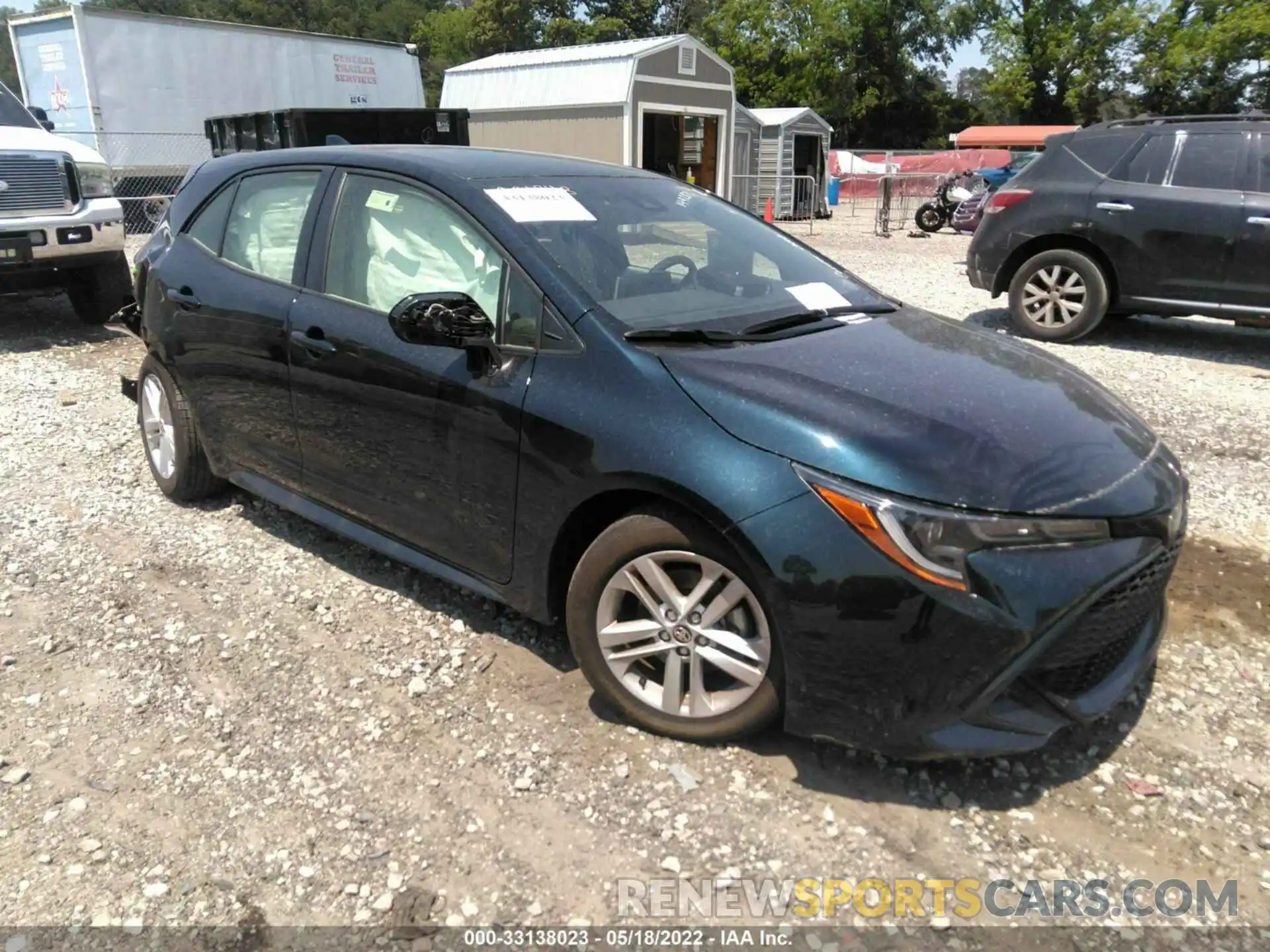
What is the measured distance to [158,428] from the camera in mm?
4641

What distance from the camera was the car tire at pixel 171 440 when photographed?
4352mm

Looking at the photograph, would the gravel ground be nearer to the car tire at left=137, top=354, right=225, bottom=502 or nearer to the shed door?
the car tire at left=137, top=354, right=225, bottom=502

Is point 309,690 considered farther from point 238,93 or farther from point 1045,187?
point 238,93

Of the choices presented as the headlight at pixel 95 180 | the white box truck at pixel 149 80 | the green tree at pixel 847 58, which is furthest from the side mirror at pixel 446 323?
the green tree at pixel 847 58

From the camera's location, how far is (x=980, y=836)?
8.11 ft

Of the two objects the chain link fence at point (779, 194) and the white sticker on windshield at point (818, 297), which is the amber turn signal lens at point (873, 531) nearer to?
the white sticker on windshield at point (818, 297)

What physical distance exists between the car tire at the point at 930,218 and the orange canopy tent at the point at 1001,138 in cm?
2109

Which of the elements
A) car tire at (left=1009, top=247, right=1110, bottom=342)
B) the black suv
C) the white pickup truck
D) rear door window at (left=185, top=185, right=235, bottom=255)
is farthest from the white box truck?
rear door window at (left=185, top=185, right=235, bottom=255)

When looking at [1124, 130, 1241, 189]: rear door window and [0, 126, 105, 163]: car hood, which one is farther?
[0, 126, 105, 163]: car hood

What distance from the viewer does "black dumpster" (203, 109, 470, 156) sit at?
1288 cm

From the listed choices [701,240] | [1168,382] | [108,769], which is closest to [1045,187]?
[1168,382]

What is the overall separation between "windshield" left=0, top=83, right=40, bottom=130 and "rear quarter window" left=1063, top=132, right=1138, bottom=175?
939 cm

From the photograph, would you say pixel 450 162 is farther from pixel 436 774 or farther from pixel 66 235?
pixel 66 235

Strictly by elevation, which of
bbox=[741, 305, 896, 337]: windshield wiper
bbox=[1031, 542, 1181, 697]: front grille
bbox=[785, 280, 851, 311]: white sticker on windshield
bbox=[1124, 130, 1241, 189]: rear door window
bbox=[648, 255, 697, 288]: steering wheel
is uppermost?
bbox=[1124, 130, 1241, 189]: rear door window
